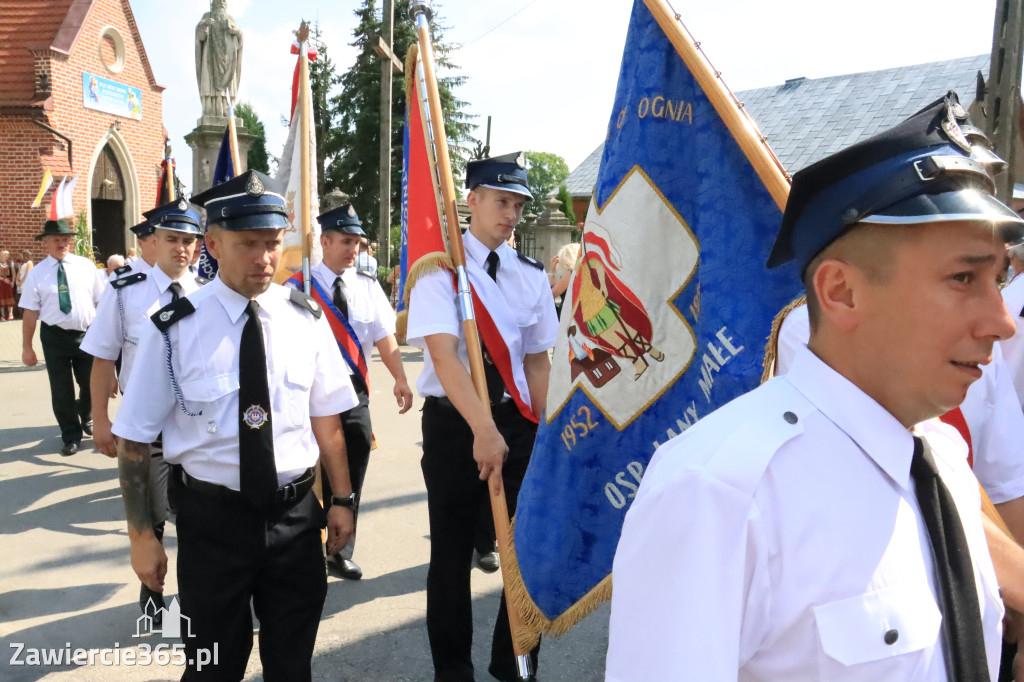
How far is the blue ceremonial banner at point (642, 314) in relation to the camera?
224cm

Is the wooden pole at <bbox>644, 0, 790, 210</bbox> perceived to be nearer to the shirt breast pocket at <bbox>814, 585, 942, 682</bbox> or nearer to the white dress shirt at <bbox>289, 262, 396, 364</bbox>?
the shirt breast pocket at <bbox>814, 585, 942, 682</bbox>

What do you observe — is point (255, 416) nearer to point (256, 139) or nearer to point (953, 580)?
point (953, 580)

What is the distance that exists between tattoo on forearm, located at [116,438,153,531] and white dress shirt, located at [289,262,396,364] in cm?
255

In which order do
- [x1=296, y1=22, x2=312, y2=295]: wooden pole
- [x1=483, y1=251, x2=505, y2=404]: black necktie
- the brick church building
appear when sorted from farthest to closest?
1. the brick church building
2. [x1=296, y1=22, x2=312, y2=295]: wooden pole
3. [x1=483, y1=251, x2=505, y2=404]: black necktie

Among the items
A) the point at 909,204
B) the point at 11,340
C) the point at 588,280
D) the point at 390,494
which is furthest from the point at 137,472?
the point at 11,340

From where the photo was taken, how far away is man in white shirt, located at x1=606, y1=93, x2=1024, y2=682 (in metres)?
1.04

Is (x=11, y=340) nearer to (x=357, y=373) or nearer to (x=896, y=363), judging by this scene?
(x=357, y=373)

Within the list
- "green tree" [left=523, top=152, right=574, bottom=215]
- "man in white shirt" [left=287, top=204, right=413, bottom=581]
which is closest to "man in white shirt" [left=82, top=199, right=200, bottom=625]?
"man in white shirt" [left=287, top=204, right=413, bottom=581]

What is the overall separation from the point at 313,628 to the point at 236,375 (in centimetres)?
95

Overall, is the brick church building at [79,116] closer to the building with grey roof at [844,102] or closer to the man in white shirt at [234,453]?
the building with grey roof at [844,102]

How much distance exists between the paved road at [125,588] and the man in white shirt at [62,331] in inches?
18.4

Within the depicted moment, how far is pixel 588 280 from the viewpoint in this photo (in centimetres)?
254

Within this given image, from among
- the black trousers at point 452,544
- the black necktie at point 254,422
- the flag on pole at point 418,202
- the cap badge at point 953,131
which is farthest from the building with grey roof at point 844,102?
the cap badge at point 953,131

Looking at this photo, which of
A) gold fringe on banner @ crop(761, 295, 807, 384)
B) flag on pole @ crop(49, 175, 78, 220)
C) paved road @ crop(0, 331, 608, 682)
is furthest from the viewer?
flag on pole @ crop(49, 175, 78, 220)
